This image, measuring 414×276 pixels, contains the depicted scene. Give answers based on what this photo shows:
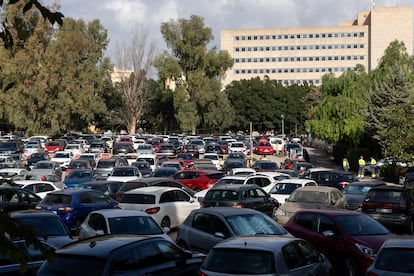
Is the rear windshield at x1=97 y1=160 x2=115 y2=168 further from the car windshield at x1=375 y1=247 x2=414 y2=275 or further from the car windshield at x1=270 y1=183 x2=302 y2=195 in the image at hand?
the car windshield at x1=375 y1=247 x2=414 y2=275

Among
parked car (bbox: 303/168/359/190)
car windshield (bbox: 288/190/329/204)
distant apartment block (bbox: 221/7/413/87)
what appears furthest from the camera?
A: distant apartment block (bbox: 221/7/413/87)

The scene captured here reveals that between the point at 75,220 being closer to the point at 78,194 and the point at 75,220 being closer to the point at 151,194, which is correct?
the point at 78,194

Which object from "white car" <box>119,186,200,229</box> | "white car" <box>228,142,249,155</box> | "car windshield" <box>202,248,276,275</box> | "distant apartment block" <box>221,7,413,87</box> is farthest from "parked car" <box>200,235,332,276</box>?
"distant apartment block" <box>221,7,413,87</box>

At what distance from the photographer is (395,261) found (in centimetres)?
916

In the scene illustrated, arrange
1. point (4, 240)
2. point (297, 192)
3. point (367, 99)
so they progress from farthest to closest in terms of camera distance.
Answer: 1. point (367, 99)
2. point (297, 192)
3. point (4, 240)

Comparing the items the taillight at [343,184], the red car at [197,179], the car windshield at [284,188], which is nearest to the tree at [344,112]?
the taillight at [343,184]

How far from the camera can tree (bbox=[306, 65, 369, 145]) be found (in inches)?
2144

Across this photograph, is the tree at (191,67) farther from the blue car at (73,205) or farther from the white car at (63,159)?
the blue car at (73,205)

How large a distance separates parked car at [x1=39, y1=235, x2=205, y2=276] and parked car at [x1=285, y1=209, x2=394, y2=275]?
149 inches

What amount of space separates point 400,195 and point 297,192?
128 inches

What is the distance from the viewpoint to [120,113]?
92750 millimetres

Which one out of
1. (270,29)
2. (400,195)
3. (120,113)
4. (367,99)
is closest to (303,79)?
(270,29)

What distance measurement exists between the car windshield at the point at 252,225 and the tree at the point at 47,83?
53590 mm

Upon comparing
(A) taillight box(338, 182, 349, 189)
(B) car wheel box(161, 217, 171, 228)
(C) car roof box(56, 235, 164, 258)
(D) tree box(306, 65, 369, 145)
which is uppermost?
(D) tree box(306, 65, 369, 145)
